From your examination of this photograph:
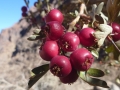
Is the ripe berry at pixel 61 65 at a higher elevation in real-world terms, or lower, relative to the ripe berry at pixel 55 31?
lower

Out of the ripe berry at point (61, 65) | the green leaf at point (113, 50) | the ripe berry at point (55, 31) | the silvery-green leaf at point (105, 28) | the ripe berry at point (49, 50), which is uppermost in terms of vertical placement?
the ripe berry at point (55, 31)

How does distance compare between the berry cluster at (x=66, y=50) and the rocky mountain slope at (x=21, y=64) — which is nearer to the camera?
the berry cluster at (x=66, y=50)

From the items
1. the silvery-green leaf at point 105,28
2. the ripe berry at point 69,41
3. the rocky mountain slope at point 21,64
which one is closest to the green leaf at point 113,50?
the silvery-green leaf at point 105,28

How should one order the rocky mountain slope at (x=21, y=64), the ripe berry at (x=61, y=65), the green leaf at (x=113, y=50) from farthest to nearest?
the rocky mountain slope at (x=21, y=64) < the green leaf at (x=113, y=50) < the ripe berry at (x=61, y=65)

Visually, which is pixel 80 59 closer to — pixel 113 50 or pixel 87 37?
pixel 87 37

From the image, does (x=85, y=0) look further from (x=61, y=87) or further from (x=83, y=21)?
(x=61, y=87)

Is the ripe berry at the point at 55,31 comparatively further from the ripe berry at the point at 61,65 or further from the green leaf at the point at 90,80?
the green leaf at the point at 90,80

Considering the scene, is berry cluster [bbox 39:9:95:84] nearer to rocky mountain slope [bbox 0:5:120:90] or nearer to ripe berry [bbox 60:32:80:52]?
ripe berry [bbox 60:32:80:52]
